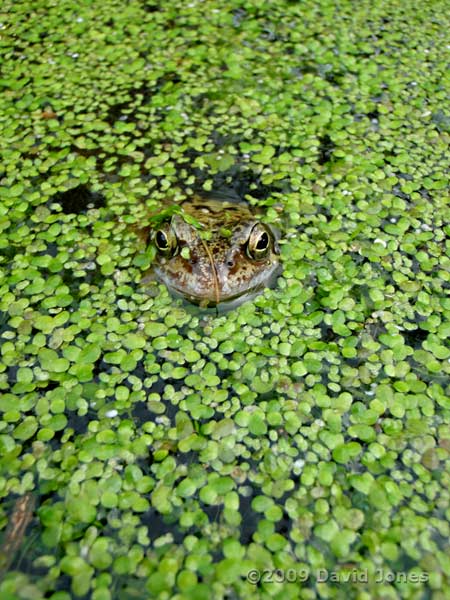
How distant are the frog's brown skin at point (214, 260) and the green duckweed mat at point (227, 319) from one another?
0.09 meters

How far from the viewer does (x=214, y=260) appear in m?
2.12

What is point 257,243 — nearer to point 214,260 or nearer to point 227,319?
point 214,260

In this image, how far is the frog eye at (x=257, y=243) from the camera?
2.16 metres

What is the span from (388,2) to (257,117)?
5.07 ft

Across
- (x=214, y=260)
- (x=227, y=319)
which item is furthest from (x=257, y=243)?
(x=227, y=319)

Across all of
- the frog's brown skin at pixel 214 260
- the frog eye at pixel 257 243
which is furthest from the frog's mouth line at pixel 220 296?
the frog eye at pixel 257 243

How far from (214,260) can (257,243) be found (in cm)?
18

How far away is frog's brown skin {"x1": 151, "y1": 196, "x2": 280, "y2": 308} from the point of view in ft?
6.95

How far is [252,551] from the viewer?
1.56m

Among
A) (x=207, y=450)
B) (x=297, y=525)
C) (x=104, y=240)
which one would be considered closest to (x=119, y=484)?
(x=207, y=450)

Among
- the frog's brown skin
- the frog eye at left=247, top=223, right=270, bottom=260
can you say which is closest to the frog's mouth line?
the frog's brown skin

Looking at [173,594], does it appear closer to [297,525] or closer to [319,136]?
[297,525]

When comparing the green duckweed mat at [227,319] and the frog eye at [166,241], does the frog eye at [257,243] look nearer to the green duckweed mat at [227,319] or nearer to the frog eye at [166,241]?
the green duckweed mat at [227,319]

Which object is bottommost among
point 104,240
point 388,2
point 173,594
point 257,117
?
point 173,594
